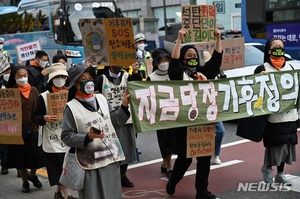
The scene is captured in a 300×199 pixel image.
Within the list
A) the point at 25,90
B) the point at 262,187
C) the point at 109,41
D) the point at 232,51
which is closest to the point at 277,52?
the point at 232,51

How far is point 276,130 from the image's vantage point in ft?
20.6

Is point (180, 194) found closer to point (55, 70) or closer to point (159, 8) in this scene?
point (55, 70)

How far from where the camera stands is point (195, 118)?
588 cm

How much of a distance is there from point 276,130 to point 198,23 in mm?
1514

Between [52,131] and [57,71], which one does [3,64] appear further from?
[52,131]

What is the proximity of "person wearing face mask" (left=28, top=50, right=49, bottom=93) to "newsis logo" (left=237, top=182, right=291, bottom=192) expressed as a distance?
2989mm

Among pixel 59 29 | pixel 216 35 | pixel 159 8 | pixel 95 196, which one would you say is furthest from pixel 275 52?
pixel 159 8

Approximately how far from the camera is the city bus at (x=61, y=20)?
18172 mm

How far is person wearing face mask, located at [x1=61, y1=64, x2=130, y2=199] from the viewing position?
462cm

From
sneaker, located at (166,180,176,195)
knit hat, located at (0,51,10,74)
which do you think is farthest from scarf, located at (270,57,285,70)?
knit hat, located at (0,51,10,74)

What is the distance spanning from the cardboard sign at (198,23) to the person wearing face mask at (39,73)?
2.30 meters

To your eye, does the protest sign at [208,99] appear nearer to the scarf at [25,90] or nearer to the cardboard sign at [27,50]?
the scarf at [25,90]

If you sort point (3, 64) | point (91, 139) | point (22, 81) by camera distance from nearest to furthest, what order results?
point (91, 139), point (22, 81), point (3, 64)

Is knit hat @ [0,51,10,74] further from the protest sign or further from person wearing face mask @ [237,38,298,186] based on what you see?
person wearing face mask @ [237,38,298,186]
